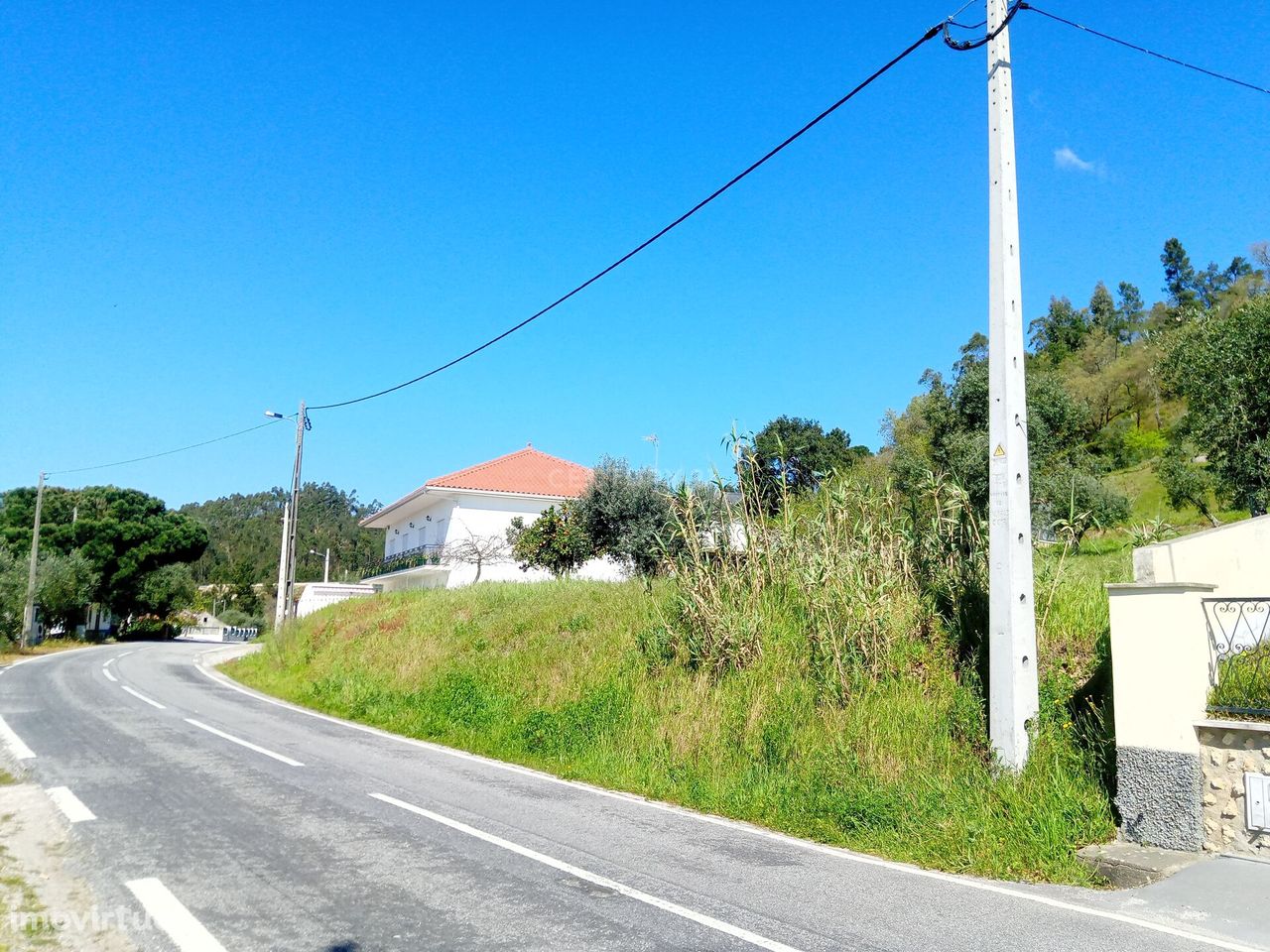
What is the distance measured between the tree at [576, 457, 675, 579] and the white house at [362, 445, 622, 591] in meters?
4.36

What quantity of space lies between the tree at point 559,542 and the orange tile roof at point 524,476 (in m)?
8.71

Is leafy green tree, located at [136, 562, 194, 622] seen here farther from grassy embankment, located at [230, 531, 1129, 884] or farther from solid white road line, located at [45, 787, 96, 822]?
solid white road line, located at [45, 787, 96, 822]

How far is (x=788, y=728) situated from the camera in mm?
9867

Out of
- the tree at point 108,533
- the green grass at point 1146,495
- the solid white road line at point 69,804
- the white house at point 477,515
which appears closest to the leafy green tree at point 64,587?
the tree at point 108,533

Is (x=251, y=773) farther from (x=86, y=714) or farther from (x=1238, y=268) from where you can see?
(x=1238, y=268)

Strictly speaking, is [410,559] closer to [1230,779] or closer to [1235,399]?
[1235,399]

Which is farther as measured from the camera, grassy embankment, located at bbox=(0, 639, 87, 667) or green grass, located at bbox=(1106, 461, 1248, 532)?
green grass, located at bbox=(1106, 461, 1248, 532)

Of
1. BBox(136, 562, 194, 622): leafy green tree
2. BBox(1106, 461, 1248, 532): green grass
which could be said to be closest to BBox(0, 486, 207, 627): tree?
BBox(136, 562, 194, 622): leafy green tree

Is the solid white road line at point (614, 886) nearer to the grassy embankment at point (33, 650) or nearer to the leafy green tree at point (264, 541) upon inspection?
the grassy embankment at point (33, 650)

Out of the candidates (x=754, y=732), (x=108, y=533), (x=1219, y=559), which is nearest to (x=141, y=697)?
(x=754, y=732)

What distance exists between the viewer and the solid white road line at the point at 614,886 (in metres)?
4.92

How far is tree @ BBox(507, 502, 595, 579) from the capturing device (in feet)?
94.7

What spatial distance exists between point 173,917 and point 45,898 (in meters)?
1.05

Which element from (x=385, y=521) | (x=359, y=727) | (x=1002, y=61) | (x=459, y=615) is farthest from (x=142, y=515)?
(x=1002, y=61)
